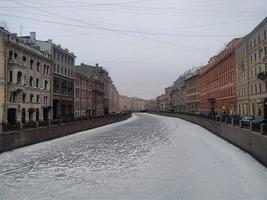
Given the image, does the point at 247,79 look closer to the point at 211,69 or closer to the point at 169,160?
the point at 211,69

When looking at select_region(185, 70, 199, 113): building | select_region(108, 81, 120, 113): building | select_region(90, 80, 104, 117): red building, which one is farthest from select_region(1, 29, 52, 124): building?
select_region(108, 81, 120, 113): building

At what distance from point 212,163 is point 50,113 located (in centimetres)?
4524

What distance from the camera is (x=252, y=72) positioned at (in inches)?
2589

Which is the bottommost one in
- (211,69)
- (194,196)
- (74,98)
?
(194,196)

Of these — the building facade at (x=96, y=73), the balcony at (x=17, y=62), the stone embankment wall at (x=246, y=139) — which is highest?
the building facade at (x=96, y=73)

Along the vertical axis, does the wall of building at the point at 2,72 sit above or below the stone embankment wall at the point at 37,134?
above

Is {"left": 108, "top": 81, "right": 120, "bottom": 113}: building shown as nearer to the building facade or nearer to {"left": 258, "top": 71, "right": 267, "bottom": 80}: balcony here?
the building facade

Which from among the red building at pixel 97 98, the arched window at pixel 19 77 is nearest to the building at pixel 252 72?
the arched window at pixel 19 77

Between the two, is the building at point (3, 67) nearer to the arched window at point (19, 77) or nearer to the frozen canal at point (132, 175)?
the arched window at point (19, 77)

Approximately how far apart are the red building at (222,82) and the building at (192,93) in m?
15.1

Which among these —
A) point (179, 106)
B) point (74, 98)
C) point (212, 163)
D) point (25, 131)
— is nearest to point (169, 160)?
point (212, 163)

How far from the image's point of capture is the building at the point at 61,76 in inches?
2669

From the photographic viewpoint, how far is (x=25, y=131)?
116ft

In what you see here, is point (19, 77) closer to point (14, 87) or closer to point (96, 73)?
point (14, 87)
